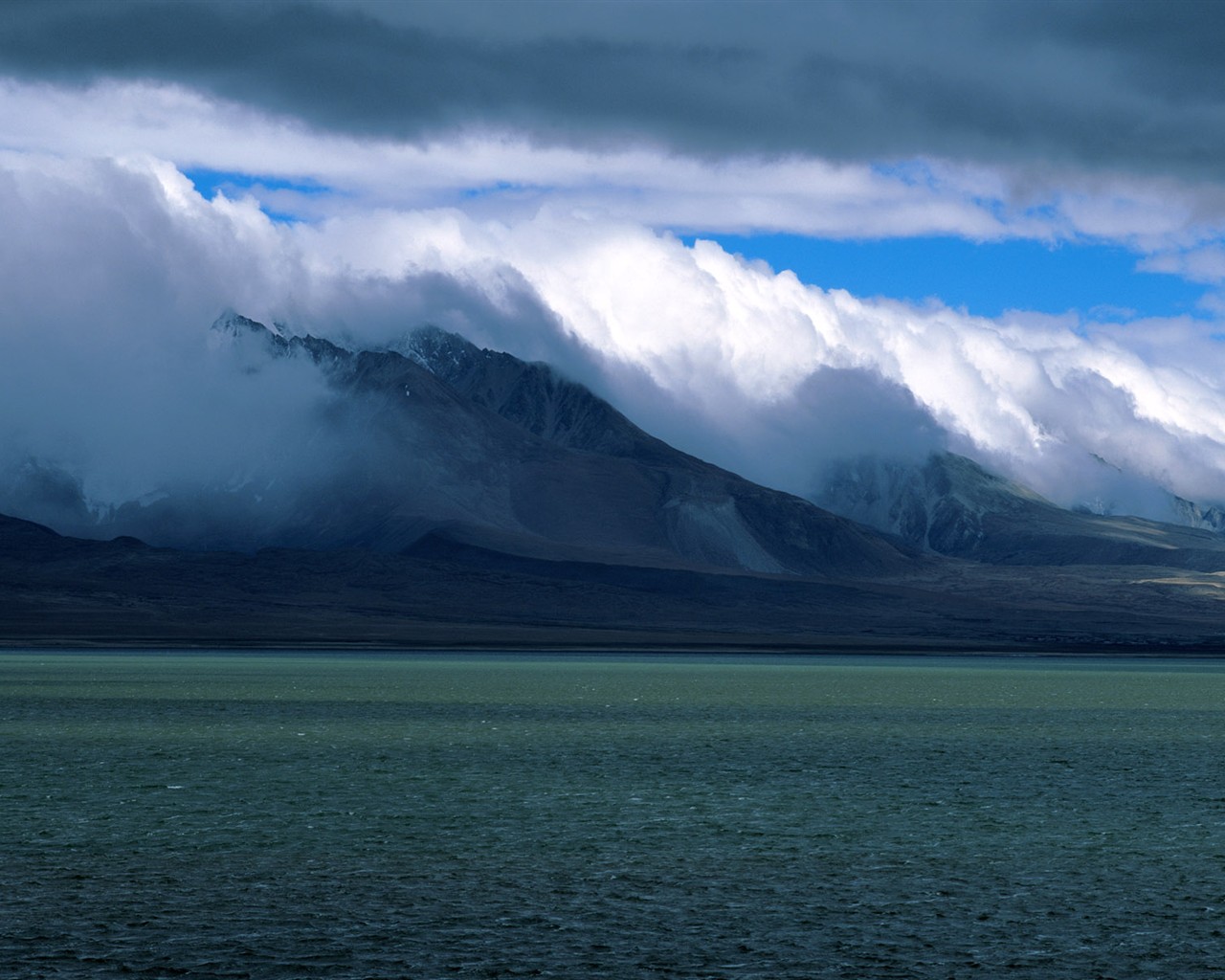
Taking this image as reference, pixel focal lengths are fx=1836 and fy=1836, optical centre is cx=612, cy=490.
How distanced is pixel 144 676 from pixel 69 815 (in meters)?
85.6

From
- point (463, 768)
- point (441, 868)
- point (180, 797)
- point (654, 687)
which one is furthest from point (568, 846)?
point (654, 687)

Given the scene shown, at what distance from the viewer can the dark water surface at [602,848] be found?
77.1 ft

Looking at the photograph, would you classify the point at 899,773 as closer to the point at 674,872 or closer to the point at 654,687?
the point at 674,872

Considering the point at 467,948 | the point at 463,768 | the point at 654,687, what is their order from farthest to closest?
1. the point at 654,687
2. the point at 463,768
3. the point at 467,948

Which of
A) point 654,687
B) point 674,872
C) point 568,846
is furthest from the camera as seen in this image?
point 654,687

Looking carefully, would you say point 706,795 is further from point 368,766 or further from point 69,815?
point 69,815

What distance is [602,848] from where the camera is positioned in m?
32.8

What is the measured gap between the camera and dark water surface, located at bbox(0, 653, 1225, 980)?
2350 centimetres

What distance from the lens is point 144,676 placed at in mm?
119562

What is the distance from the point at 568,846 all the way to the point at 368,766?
1658 cm

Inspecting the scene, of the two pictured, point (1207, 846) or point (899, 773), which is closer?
point (1207, 846)

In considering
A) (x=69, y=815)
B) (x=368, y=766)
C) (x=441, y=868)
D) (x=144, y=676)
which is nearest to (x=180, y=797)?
(x=69, y=815)

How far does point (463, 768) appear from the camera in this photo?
158 feet

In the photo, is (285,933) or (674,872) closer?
(285,933)
